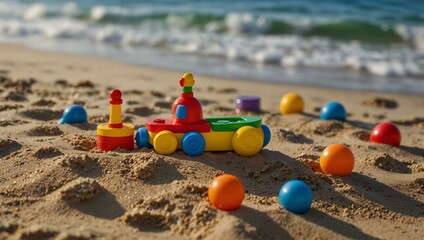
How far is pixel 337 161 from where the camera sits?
398 cm

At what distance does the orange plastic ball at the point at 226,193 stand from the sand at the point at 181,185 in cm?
4

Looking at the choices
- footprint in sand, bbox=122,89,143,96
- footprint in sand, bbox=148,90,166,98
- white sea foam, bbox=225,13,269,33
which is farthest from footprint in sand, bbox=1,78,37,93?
white sea foam, bbox=225,13,269,33

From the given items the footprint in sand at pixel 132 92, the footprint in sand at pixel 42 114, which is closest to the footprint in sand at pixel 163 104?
the footprint in sand at pixel 132 92

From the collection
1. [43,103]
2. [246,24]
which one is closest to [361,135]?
[43,103]

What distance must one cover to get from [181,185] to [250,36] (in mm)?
9685

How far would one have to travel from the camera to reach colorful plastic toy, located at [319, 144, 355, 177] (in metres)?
3.98

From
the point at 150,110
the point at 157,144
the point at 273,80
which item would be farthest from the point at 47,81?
the point at 157,144

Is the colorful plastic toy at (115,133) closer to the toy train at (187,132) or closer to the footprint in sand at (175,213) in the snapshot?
the toy train at (187,132)

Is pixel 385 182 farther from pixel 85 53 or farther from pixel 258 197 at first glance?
pixel 85 53

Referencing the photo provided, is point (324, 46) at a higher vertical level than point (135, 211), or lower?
higher

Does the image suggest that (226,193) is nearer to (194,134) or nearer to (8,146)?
(194,134)

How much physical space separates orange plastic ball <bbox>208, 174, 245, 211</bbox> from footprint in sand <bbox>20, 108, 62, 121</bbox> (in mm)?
2400

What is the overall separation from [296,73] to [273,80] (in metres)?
0.77

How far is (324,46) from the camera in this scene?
11.7m
